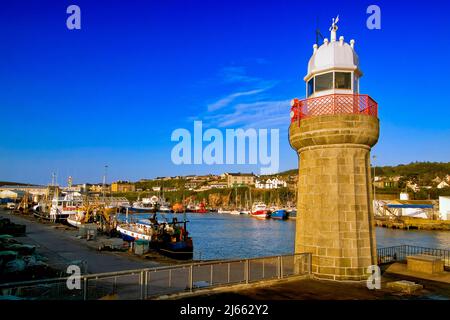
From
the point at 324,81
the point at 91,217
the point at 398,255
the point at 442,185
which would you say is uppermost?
the point at 442,185

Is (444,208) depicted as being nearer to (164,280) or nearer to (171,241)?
(171,241)

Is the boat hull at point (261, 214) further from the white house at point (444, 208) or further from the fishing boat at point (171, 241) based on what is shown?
the fishing boat at point (171, 241)

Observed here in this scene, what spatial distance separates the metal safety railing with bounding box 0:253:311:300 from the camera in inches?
397

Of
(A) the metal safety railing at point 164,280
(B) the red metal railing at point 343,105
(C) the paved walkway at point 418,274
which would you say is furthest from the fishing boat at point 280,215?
(B) the red metal railing at point 343,105

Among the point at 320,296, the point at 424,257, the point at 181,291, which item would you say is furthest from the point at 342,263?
the point at 181,291

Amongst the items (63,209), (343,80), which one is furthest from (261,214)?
(343,80)

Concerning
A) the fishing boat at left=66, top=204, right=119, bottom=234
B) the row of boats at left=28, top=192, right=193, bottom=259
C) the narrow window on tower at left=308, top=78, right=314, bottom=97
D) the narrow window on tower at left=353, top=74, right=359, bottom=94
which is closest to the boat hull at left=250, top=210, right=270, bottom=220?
the row of boats at left=28, top=192, right=193, bottom=259

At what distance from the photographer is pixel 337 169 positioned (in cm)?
1333

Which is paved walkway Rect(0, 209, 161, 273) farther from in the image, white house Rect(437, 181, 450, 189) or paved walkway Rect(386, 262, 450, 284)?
white house Rect(437, 181, 450, 189)

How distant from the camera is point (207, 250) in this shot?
55.4m

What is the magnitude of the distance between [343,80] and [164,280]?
10.6 metres

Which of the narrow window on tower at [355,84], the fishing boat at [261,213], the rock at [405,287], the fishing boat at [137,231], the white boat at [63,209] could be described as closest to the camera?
the rock at [405,287]

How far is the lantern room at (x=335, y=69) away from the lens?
13898 mm
